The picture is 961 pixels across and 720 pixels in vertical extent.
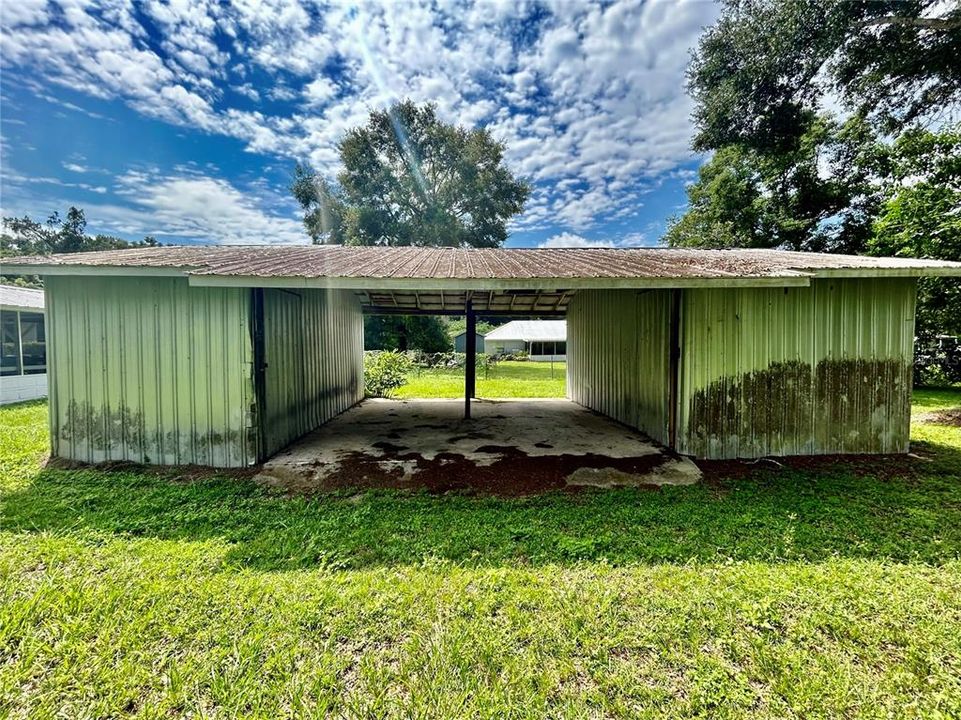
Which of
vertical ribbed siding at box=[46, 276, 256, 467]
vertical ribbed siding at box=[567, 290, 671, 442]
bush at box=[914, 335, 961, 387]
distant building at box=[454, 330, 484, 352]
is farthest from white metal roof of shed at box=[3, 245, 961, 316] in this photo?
distant building at box=[454, 330, 484, 352]

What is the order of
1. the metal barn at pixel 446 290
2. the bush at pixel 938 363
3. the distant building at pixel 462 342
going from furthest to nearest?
the distant building at pixel 462 342, the bush at pixel 938 363, the metal barn at pixel 446 290

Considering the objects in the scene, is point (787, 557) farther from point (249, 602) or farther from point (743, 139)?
point (743, 139)

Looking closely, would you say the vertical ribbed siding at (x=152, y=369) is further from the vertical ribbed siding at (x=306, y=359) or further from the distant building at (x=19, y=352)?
the distant building at (x=19, y=352)

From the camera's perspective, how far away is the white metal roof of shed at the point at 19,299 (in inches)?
371

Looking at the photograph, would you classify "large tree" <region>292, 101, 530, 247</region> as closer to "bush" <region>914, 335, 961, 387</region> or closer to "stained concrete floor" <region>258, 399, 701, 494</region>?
"stained concrete floor" <region>258, 399, 701, 494</region>

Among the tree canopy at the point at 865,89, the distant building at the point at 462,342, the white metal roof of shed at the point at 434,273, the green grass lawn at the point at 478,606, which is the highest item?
the tree canopy at the point at 865,89

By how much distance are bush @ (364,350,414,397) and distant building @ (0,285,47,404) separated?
7279 millimetres

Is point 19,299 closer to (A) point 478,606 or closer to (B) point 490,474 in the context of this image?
(B) point 490,474

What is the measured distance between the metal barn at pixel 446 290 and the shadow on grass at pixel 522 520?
756 mm

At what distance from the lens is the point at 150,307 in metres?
4.70

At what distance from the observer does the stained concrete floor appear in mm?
4438

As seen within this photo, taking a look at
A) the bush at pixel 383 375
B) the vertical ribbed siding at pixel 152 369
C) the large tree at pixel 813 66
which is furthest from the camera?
the bush at pixel 383 375

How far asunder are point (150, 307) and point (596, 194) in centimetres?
2231

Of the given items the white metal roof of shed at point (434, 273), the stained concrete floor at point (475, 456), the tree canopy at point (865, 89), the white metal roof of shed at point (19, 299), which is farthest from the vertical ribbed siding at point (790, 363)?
the white metal roof of shed at point (19, 299)
